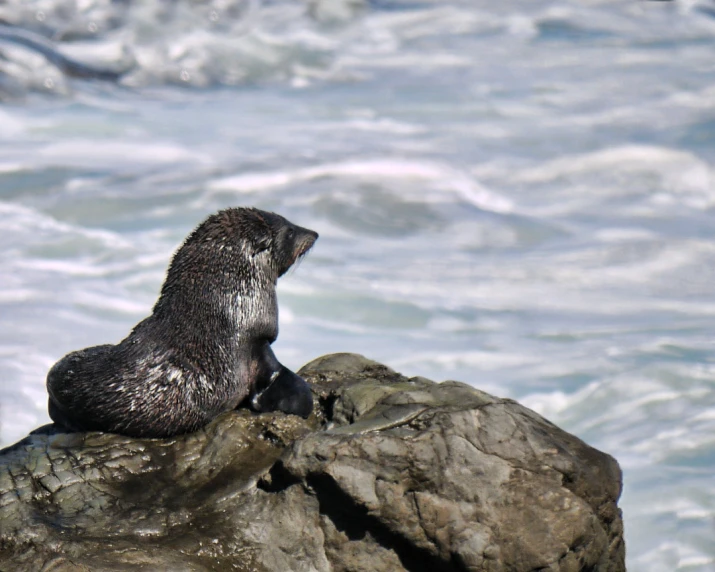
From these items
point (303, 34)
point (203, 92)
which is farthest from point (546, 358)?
point (303, 34)

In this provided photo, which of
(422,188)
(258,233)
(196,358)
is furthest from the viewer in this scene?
(422,188)

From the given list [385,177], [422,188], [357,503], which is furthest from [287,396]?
[385,177]

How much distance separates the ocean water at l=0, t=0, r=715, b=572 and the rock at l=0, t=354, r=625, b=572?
159 inches

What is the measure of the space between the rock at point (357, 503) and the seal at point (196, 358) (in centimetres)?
38

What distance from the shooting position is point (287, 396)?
6.66 meters

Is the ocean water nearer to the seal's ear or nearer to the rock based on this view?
the rock

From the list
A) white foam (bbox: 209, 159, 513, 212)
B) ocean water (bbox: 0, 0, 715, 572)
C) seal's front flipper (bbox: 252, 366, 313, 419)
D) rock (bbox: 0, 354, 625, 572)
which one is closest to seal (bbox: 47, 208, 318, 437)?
seal's front flipper (bbox: 252, 366, 313, 419)

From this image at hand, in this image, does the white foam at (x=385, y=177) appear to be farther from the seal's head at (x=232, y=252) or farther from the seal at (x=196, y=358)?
the seal at (x=196, y=358)

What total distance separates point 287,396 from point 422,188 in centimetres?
1177

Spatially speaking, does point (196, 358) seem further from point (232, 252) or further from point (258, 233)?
point (258, 233)

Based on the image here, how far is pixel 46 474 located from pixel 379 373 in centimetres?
223

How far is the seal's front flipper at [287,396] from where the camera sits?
6.64 metres

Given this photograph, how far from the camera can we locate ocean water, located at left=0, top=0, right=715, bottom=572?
41.4ft

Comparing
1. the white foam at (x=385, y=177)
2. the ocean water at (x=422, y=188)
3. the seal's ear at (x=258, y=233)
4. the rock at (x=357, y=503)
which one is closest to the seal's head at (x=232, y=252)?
Answer: the seal's ear at (x=258, y=233)
